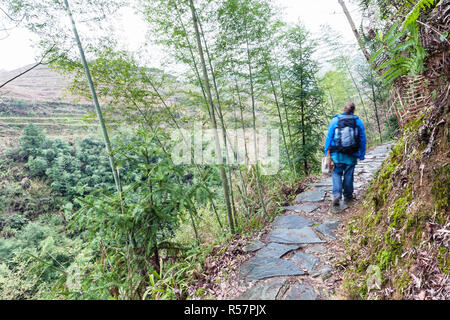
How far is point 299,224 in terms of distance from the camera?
263 cm

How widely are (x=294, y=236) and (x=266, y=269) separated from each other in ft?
2.27

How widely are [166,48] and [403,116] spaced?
11.4 ft

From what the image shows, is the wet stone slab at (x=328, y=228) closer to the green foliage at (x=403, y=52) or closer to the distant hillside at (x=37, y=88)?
the green foliage at (x=403, y=52)

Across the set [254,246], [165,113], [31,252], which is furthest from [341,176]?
[31,252]

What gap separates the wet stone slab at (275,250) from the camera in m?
2.04

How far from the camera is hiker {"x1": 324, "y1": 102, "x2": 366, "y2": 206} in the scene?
2.61m

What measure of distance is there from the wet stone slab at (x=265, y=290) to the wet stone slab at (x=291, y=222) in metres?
1.07

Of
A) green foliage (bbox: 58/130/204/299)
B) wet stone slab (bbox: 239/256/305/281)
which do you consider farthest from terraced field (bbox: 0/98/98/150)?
wet stone slab (bbox: 239/256/305/281)

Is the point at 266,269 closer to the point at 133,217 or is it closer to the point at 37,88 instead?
the point at 133,217

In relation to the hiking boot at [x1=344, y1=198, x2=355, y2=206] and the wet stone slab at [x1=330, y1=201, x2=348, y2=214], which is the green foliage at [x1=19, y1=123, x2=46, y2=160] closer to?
the wet stone slab at [x1=330, y1=201, x2=348, y2=214]

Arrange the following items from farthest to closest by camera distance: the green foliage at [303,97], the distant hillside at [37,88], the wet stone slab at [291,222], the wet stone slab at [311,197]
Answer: the distant hillside at [37,88]
the green foliage at [303,97]
the wet stone slab at [311,197]
the wet stone slab at [291,222]

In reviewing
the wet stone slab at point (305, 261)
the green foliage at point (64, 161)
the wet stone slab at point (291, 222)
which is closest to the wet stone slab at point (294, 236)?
the wet stone slab at point (291, 222)
